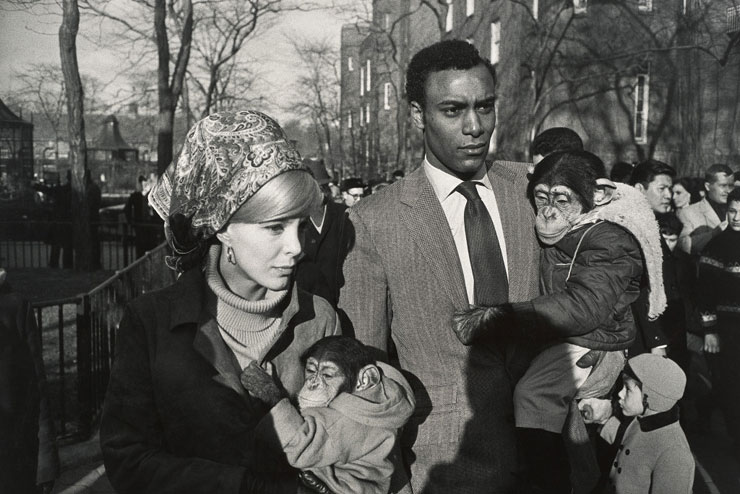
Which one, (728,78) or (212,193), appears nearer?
(212,193)

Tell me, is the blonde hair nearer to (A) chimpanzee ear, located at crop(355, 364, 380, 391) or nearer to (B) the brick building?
(A) chimpanzee ear, located at crop(355, 364, 380, 391)

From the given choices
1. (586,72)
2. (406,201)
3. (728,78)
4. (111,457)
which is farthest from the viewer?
(586,72)

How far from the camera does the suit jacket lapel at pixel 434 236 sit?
283 centimetres

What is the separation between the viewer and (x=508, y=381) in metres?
2.96

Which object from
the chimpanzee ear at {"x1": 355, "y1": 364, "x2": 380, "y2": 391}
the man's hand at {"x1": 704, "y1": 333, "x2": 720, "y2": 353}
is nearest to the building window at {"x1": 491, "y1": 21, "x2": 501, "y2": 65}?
the man's hand at {"x1": 704, "y1": 333, "x2": 720, "y2": 353}

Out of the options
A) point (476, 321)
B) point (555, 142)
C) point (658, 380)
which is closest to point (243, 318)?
point (476, 321)

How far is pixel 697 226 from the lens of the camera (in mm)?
8328

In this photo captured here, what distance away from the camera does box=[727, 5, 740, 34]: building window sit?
1486cm

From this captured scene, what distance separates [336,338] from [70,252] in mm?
17870

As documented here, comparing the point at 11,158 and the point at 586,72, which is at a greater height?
the point at 586,72

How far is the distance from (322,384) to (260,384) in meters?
0.23

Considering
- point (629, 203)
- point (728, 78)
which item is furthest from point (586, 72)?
point (629, 203)

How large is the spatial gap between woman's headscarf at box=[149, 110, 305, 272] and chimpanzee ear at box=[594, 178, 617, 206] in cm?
139

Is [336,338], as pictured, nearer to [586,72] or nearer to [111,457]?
[111,457]
